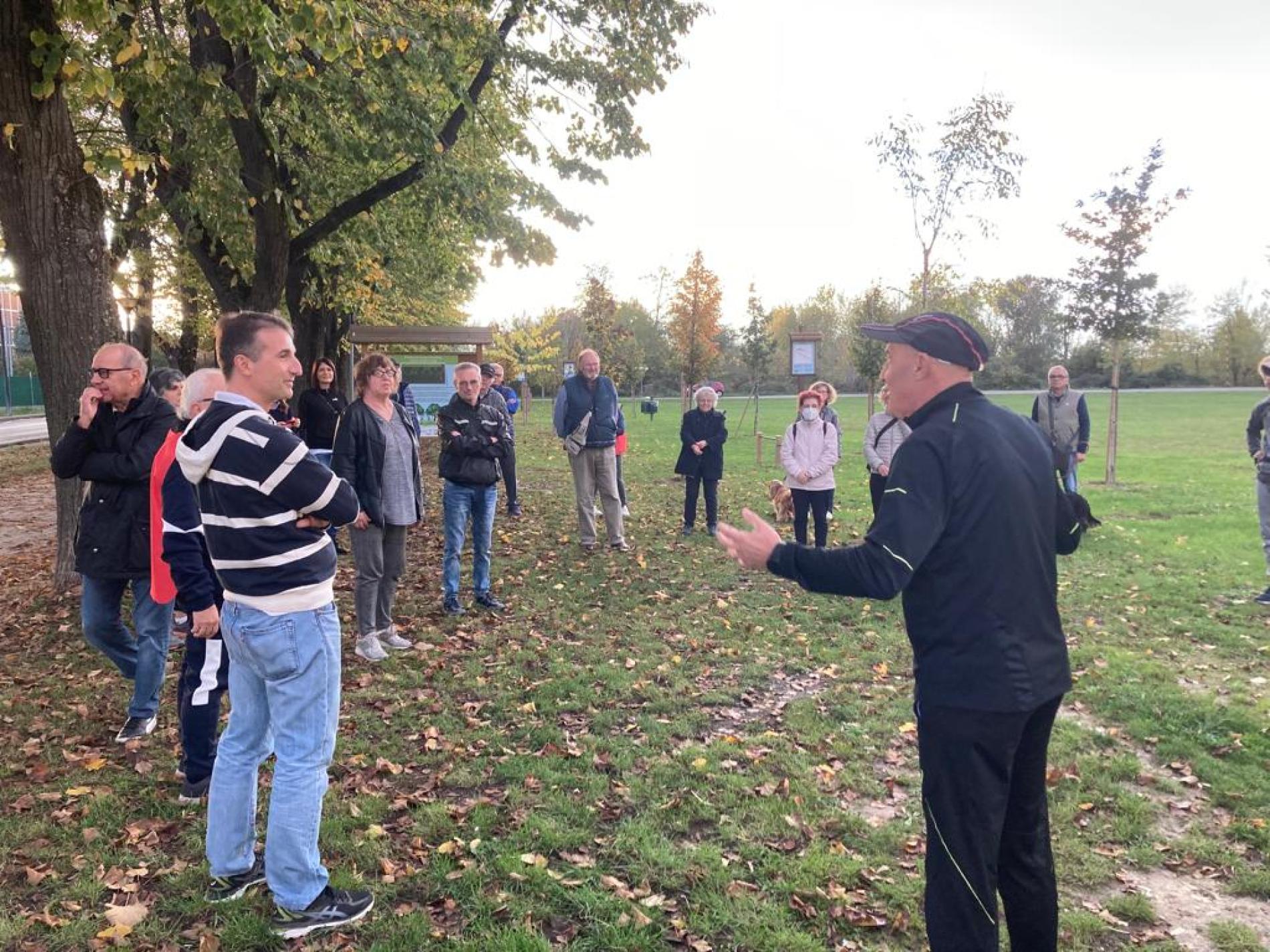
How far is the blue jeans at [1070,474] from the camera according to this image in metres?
9.88

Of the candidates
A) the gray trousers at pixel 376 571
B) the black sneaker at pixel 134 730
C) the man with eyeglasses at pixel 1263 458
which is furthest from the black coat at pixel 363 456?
the man with eyeglasses at pixel 1263 458

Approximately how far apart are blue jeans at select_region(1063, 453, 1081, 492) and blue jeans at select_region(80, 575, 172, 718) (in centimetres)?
943

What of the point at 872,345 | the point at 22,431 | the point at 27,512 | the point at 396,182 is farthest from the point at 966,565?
the point at 22,431

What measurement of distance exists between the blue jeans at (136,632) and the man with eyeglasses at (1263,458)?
9.08m

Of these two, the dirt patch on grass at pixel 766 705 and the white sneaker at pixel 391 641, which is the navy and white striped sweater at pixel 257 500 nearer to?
the dirt patch on grass at pixel 766 705

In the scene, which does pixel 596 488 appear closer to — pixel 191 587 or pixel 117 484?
pixel 117 484

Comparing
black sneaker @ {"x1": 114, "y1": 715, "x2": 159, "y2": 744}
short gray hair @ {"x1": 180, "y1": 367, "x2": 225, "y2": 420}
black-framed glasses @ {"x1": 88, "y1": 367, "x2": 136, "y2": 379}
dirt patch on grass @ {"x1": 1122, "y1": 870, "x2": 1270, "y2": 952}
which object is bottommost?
dirt patch on grass @ {"x1": 1122, "y1": 870, "x2": 1270, "y2": 952}

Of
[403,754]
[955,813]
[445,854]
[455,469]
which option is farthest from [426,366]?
[955,813]

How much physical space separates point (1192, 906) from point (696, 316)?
2613 cm

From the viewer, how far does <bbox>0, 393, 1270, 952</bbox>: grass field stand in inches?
128

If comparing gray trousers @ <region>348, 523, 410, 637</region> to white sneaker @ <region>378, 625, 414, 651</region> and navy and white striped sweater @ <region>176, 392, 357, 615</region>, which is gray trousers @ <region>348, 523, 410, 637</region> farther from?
navy and white striped sweater @ <region>176, 392, 357, 615</region>

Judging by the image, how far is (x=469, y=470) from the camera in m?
7.13

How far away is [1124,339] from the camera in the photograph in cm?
1476

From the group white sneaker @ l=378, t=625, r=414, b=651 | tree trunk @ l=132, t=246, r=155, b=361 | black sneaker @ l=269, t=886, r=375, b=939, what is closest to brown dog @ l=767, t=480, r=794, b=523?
white sneaker @ l=378, t=625, r=414, b=651
